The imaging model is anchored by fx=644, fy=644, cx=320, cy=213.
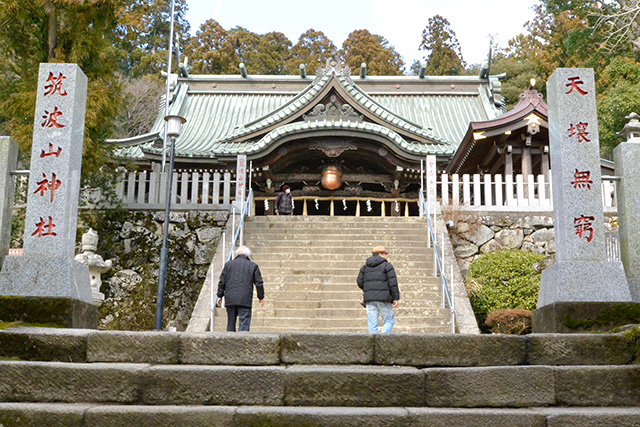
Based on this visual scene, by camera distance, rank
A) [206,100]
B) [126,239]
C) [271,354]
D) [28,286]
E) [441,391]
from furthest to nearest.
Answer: [206,100]
[126,239]
[28,286]
[271,354]
[441,391]

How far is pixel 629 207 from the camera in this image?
20.9ft

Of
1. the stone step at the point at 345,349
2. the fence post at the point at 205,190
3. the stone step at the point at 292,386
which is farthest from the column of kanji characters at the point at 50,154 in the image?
the fence post at the point at 205,190

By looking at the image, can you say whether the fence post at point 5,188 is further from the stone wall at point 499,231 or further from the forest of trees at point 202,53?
the stone wall at point 499,231

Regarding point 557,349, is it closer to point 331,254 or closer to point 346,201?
point 331,254

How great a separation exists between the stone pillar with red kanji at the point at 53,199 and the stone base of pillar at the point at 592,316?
4.49 metres

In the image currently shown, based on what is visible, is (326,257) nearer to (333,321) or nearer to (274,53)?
(333,321)

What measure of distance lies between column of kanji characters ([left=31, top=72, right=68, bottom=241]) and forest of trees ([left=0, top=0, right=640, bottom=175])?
4960 mm

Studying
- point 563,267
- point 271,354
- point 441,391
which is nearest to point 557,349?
point 441,391

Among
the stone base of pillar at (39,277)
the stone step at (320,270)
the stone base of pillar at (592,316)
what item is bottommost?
the stone base of pillar at (592,316)

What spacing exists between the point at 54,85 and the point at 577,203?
5.33m

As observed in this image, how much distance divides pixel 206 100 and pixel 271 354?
18.1 meters

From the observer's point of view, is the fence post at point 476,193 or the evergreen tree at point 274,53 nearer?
the fence post at point 476,193

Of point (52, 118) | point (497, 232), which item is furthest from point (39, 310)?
point (497, 232)

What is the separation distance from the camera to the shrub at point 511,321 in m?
10.1
